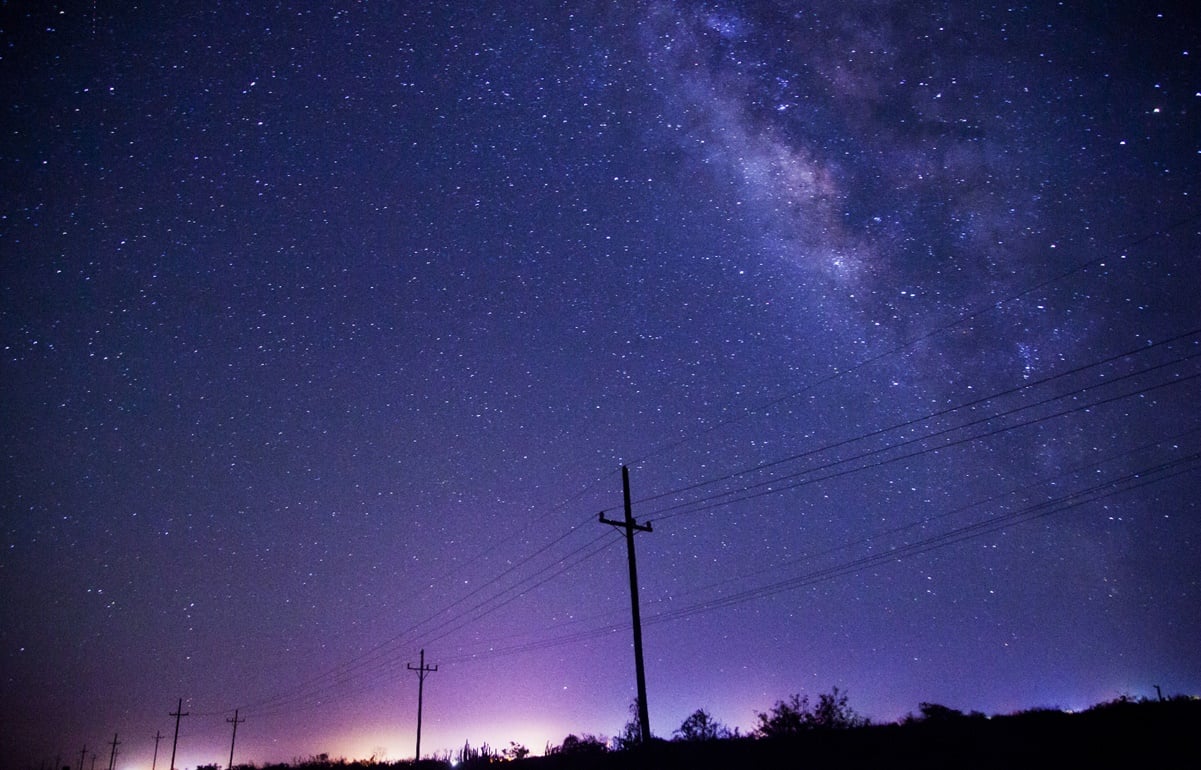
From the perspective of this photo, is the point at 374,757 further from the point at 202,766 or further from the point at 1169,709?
the point at 1169,709

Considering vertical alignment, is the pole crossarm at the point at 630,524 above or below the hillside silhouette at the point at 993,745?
above

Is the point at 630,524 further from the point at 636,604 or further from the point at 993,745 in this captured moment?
the point at 993,745

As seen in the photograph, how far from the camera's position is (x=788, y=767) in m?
19.0

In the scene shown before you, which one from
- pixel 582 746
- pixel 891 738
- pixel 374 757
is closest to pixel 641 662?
pixel 891 738

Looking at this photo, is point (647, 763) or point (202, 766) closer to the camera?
point (647, 763)

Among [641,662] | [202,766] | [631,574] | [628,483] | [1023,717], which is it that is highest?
[628,483]

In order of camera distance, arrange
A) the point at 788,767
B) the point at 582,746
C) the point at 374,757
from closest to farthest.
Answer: the point at 788,767 < the point at 582,746 < the point at 374,757

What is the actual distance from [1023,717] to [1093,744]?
14.1 feet

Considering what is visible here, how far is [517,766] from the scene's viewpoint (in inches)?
1253

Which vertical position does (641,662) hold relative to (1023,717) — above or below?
above


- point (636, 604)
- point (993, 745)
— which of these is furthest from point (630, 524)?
point (993, 745)

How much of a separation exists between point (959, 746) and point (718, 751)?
8.54 meters

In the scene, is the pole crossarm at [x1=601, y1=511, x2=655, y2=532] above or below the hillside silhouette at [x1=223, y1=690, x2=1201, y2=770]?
above

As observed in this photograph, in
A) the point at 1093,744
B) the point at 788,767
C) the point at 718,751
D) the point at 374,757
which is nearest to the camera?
the point at 1093,744
